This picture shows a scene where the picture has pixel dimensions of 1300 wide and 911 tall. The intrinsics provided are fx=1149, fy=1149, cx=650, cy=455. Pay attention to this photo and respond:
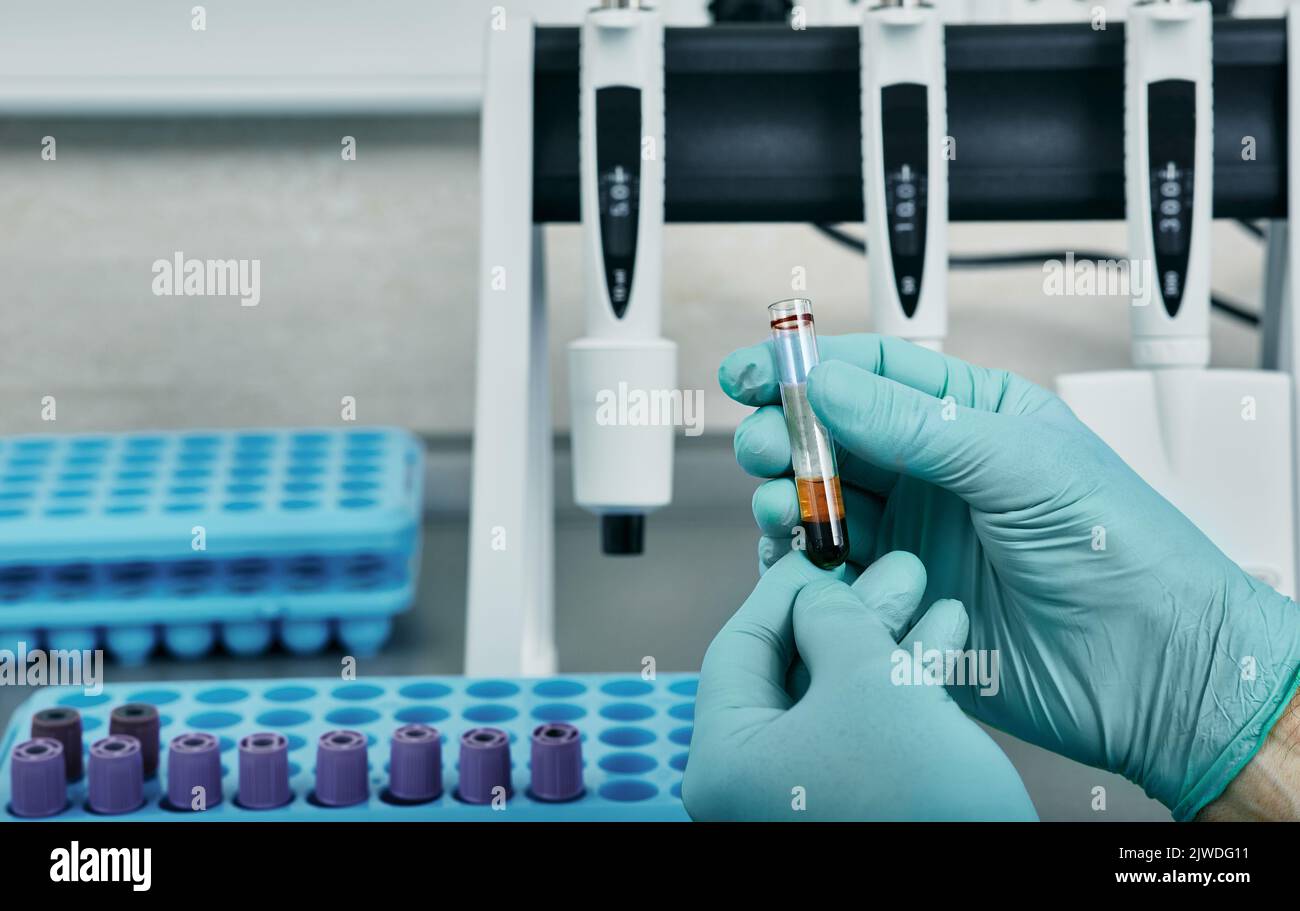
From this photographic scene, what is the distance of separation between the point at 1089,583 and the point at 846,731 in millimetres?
195

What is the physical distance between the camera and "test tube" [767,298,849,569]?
58cm

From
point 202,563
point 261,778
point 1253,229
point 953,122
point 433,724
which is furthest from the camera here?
point 1253,229

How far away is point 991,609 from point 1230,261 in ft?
2.95

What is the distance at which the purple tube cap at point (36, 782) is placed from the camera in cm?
55

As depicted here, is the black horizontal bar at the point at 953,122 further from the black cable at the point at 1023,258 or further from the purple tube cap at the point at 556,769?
the black cable at the point at 1023,258

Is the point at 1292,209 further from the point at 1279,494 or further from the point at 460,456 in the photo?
the point at 460,456

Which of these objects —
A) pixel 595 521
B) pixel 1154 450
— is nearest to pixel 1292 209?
pixel 1154 450

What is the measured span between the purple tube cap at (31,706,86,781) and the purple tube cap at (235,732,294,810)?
0.09 m

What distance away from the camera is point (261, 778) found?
567 mm

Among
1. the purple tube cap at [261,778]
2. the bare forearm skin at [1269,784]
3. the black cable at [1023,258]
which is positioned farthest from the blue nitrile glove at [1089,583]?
the black cable at [1023,258]

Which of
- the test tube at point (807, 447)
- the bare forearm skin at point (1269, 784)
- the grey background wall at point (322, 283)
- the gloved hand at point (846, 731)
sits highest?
the grey background wall at point (322, 283)

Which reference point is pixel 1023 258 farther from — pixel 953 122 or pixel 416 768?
pixel 416 768

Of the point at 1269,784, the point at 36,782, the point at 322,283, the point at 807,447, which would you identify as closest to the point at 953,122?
the point at 807,447

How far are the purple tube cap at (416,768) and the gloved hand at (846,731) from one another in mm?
144
